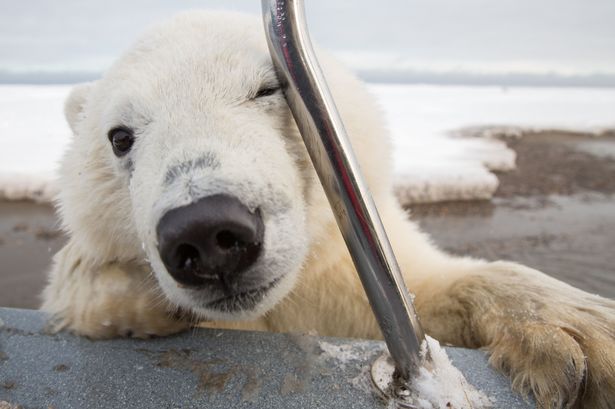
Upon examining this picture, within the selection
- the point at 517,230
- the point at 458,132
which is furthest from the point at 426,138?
the point at 517,230

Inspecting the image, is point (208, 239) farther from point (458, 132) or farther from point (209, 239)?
point (458, 132)

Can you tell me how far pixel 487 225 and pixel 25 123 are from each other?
1158 centimetres

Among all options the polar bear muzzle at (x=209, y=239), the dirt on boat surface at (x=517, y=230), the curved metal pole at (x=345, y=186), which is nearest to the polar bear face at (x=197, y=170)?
the polar bear muzzle at (x=209, y=239)

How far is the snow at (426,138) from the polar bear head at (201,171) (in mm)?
665

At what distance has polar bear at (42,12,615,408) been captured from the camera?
3.30 feet

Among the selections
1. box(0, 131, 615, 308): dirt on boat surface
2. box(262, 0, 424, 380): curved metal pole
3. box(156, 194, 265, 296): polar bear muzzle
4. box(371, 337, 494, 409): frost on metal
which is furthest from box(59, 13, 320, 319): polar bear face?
box(0, 131, 615, 308): dirt on boat surface

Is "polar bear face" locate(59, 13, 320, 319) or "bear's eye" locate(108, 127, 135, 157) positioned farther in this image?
"bear's eye" locate(108, 127, 135, 157)

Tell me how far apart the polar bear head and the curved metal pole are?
0.19m

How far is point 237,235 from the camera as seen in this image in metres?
0.91

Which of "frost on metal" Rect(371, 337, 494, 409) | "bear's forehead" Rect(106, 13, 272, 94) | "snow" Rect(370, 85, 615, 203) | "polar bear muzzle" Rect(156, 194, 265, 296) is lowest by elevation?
"snow" Rect(370, 85, 615, 203)

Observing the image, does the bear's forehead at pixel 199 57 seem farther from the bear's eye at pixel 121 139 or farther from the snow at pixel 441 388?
the snow at pixel 441 388

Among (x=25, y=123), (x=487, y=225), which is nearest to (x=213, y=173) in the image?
(x=487, y=225)

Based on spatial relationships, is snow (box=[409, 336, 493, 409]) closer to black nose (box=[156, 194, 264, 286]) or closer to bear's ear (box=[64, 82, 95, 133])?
black nose (box=[156, 194, 264, 286])

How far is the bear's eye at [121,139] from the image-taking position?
1.51m
